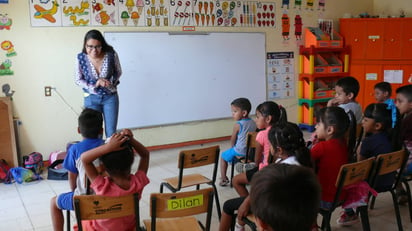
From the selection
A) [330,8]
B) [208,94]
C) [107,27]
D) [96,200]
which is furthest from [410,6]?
[96,200]

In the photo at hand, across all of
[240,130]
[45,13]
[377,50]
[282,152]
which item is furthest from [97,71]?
[377,50]

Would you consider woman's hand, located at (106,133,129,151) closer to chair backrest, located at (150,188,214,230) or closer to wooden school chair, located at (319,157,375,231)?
chair backrest, located at (150,188,214,230)

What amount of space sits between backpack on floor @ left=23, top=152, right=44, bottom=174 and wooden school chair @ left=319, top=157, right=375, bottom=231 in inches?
131

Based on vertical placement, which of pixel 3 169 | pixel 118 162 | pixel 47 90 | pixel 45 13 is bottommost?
pixel 3 169

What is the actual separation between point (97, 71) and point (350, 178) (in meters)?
2.80

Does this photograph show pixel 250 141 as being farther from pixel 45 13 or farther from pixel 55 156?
pixel 45 13

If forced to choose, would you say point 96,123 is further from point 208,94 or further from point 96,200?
point 208,94

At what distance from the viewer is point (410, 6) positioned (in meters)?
6.86

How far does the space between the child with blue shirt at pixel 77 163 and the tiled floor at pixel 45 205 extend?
0.83 metres

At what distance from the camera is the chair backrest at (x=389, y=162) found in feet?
8.05

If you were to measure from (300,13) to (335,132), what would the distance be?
176 inches

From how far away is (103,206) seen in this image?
181 cm

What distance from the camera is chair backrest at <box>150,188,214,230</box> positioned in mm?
1870

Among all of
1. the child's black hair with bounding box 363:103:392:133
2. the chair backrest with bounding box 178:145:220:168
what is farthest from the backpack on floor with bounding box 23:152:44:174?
the child's black hair with bounding box 363:103:392:133
